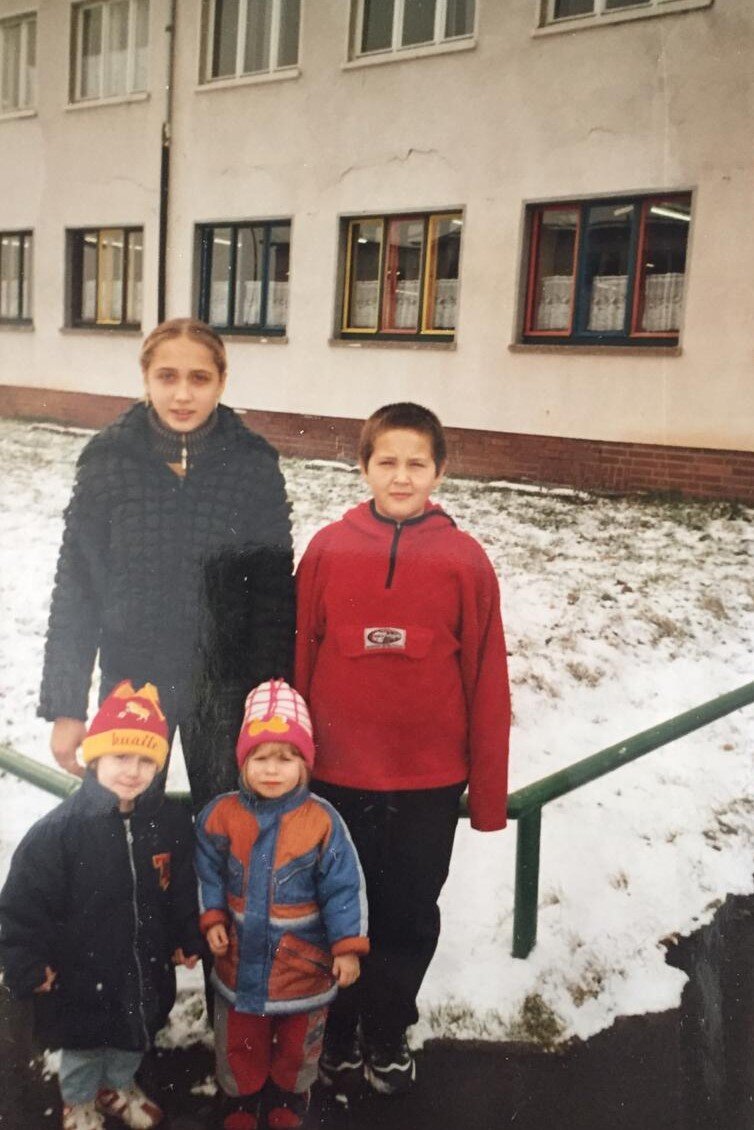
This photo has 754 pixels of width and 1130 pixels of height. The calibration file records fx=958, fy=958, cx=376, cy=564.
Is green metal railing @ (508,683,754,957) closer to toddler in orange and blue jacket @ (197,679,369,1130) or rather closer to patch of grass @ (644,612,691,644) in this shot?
patch of grass @ (644,612,691,644)

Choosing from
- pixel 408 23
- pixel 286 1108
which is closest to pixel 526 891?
pixel 286 1108

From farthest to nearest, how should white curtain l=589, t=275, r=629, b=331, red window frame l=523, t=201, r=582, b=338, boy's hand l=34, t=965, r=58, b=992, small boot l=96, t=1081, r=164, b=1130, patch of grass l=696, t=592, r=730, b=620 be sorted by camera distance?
white curtain l=589, t=275, r=629, b=331 < red window frame l=523, t=201, r=582, b=338 < patch of grass l=696, t=592, r=730, b=620 < small boot l=96, t=1081, r=164, b=1130 < boy's hand l=34, t=965, r=58, b=992

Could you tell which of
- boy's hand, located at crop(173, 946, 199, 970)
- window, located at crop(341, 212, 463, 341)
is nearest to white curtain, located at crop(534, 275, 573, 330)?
window, located at crop(341, 212, 463, 341)

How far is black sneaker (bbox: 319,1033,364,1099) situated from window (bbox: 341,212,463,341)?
137 centimetres

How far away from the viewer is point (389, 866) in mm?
1713

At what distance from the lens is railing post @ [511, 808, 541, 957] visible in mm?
2053

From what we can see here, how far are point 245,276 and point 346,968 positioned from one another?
133cm

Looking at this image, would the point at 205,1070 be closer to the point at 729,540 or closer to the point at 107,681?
the point at 107,681

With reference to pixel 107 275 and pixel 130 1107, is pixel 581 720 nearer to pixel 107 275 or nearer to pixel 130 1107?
pixel 130 1107

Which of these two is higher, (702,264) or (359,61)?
(359,61)

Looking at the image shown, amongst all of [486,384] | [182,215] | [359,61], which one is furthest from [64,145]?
[486,384]

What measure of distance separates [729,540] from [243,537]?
1.11m

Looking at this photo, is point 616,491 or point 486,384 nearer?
point 486,384

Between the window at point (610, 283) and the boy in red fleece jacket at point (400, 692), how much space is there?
79 cm
